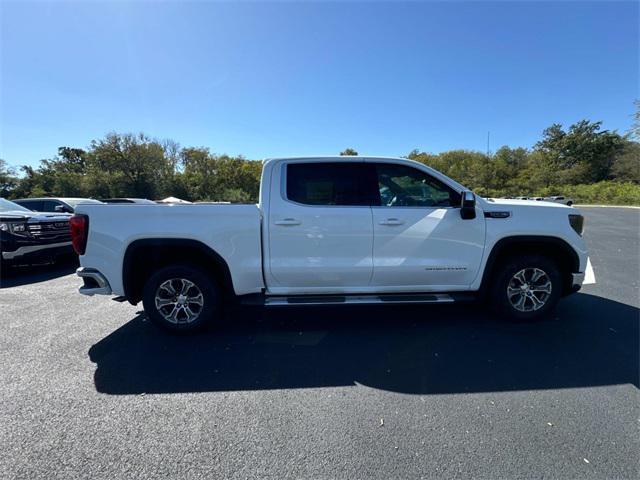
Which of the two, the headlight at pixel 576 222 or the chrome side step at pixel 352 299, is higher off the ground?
the headlight at pixel 576 222

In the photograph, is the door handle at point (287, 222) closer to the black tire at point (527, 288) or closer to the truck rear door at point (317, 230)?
the truck rear door at point (317, 230)

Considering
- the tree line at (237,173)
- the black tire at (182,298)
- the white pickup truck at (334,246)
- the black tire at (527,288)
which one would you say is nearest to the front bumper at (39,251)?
the white pickup truck at (334,246)

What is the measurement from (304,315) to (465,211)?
2.31 meters

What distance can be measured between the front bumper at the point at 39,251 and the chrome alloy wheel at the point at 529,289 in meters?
8.38

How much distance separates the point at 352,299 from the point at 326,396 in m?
1.19

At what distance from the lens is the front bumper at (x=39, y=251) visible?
5.83 m

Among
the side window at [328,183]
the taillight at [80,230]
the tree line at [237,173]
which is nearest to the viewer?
the taillight at [80,230]

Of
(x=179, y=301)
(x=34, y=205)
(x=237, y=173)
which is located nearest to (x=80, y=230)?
(x=179, y=301)

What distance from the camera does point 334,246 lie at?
11.0 feet

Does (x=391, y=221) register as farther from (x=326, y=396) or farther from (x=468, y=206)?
(x=326, y=396)

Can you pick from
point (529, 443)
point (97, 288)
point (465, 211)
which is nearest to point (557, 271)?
point (465, 211)

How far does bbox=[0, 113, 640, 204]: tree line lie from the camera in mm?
33219

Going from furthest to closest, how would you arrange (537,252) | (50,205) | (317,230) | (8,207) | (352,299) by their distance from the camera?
(50,205) → (8,207) → (537,252) → (352,299) → (317,230)

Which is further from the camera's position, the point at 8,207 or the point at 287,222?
the point at 8,207
